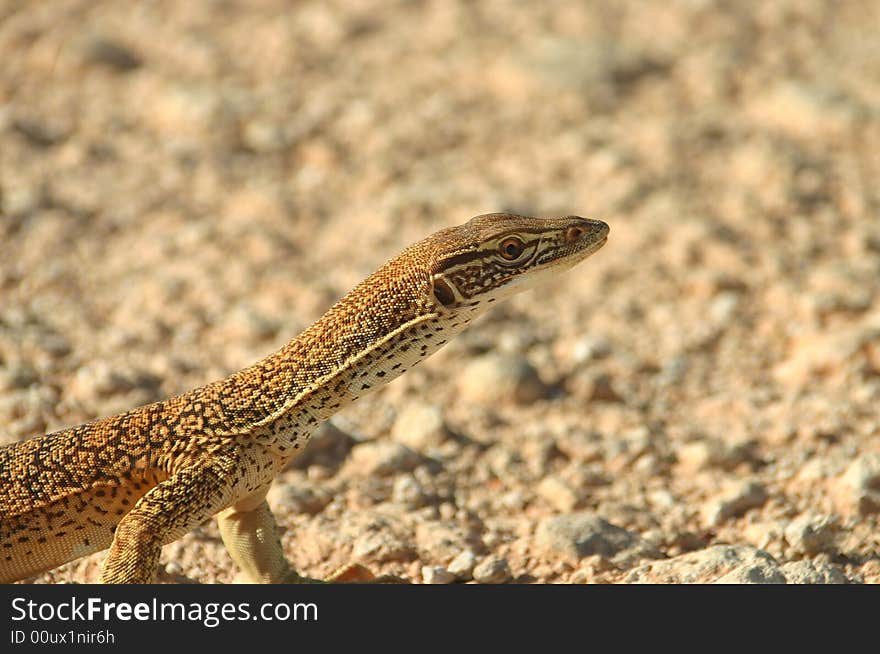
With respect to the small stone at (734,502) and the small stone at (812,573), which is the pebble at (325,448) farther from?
the small stone at (812,573)

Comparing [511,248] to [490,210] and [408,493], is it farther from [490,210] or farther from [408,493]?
[490,210]

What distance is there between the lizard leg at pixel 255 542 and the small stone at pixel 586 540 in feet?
4.98

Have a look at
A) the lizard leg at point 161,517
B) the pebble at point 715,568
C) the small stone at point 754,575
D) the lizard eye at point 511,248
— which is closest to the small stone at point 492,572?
the pebble at point 715,568

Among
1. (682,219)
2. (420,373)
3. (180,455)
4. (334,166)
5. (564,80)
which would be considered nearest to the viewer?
(180,455)

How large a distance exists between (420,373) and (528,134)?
3.92 m

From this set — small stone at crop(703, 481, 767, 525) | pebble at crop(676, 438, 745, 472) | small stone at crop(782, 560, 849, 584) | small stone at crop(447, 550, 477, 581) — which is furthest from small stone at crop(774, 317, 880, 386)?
small stone at crop(447, 550, 477, 581)

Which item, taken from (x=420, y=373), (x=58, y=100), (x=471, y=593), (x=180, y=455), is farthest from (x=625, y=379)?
(x=58, y=100)

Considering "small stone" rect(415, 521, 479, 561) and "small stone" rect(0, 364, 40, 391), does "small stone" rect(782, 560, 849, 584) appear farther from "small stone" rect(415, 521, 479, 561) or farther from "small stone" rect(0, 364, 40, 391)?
"small stone" rect(0, 364, 40, 391)

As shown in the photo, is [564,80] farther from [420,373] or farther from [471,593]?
[471,593]

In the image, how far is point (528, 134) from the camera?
1176cm

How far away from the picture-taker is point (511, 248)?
5.88m

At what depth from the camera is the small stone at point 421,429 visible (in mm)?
7902

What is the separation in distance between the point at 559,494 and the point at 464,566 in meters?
1.16

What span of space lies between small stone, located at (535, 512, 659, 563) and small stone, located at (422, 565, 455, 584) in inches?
23.2
